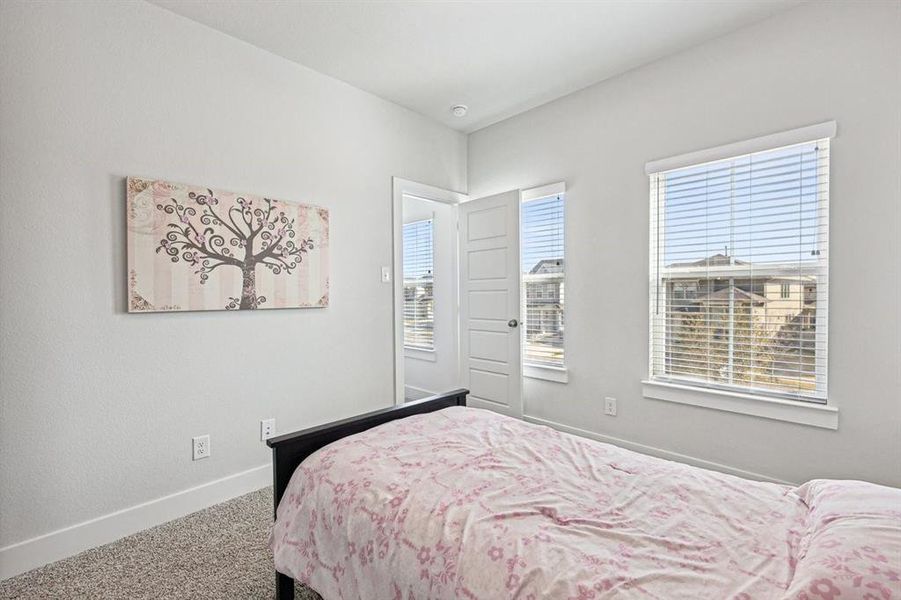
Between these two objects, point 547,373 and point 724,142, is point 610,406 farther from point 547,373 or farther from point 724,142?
point 724,142

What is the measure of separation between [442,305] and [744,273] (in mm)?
2630

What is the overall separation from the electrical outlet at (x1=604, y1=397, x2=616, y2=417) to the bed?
155cm

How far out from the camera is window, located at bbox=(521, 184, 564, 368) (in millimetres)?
3547

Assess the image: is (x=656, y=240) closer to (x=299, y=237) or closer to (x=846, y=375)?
(x=846, y=375)

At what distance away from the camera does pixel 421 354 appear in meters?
4.79

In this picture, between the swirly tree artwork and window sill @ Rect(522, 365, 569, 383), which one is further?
window sill @ Rect(522, 365, 569, 383)

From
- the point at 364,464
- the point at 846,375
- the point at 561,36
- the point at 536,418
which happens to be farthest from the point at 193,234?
the point at 846,375

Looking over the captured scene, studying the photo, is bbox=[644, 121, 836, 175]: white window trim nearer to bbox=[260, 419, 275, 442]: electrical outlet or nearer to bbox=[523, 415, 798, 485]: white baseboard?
bbox=[523, 415, 798, 485]: white baseboard

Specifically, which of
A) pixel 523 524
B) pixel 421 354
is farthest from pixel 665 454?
pixel 421 354

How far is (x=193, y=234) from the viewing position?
2398 millimetres

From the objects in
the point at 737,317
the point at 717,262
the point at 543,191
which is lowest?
the point at 737,317

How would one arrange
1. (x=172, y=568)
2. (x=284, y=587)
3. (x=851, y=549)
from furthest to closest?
(x=172, y=568) < (x=284, y=587) < (x=851, y=549)

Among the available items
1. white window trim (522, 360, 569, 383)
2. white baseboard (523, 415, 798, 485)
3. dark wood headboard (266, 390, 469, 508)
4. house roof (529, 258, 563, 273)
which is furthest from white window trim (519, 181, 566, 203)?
dark wood headboard (266, 390, 469, 508)

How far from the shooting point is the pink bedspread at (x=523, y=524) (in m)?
0.97
